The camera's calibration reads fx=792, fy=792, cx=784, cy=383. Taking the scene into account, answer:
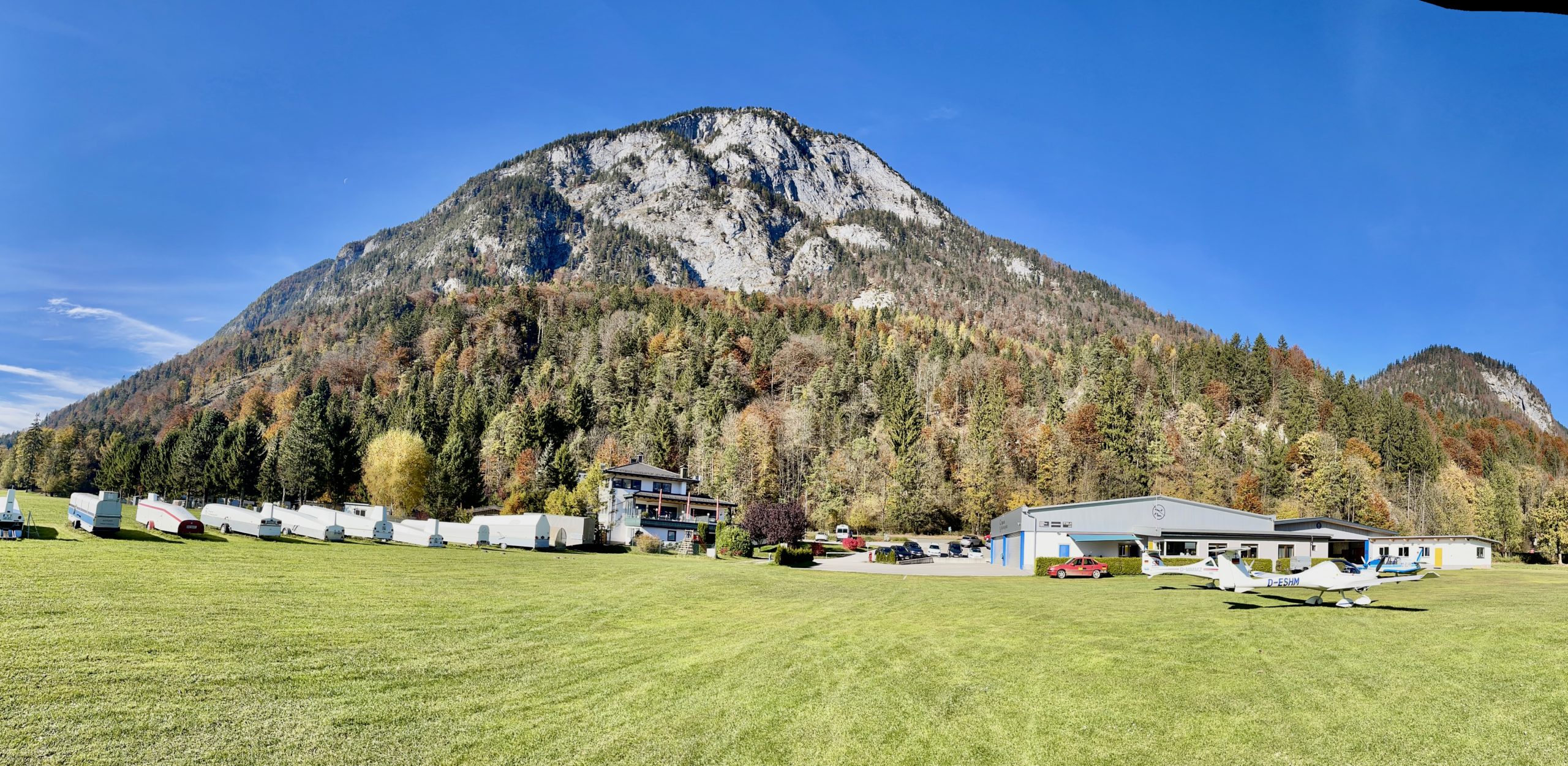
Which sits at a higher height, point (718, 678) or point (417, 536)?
point (718, 678)

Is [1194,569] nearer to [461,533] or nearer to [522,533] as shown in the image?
[522,533]

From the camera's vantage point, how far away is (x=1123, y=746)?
42.2ft

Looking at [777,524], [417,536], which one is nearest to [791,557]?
[777,524]

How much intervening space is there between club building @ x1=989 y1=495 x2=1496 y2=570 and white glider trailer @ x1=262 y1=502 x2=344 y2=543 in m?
43.0

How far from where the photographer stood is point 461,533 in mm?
52406

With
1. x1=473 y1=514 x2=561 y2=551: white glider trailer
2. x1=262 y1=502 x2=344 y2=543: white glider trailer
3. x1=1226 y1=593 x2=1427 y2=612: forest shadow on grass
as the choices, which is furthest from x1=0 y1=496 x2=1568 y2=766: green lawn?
x1=473 y1=514 x2=561 y2=551: white glider trailer

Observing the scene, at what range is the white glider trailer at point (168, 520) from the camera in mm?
37625

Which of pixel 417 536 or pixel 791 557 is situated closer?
pixel 791 557

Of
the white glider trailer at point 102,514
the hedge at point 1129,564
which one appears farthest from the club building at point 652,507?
the white glider trailer at point 102,514

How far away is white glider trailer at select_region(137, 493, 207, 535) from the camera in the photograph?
3762 cm

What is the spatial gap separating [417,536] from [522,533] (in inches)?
251

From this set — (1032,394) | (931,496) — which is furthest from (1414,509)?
(931,496)

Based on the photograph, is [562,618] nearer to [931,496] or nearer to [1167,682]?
[1167,682]

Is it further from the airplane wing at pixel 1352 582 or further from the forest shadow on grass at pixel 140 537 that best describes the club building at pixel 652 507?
the airplane wing at pixel 1352 582
